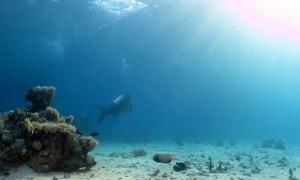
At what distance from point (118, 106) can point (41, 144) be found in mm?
16270

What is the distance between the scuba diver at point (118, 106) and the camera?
22291mm

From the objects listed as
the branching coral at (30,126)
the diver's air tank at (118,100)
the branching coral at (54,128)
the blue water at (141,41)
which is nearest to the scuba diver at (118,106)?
the diver's air tank at (118,100)

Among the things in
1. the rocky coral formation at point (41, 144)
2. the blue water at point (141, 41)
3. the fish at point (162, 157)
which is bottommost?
the fish at point (162, 157)

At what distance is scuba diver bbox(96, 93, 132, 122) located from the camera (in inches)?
878

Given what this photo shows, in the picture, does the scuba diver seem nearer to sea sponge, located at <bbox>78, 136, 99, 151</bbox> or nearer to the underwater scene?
the underwater scene

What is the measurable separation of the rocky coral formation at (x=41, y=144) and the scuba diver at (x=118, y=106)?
14.1m

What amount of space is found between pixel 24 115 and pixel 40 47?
46091 mm

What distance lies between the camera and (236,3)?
29375mm

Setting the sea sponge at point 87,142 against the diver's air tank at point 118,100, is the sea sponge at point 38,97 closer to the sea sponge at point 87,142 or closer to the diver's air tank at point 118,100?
the sea sponge at point 87,142

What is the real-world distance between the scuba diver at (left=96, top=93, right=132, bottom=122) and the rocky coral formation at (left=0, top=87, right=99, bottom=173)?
1414 centimetres

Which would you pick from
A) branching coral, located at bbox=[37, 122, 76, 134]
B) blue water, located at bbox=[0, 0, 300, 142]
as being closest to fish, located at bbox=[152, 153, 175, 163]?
branching coral, located at bbox=[37, 122, 76, 134]

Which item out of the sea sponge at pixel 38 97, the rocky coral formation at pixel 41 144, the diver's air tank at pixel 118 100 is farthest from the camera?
the diver's air tank at pixel 118 100

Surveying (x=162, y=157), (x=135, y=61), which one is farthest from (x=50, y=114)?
(x=135, y=61)

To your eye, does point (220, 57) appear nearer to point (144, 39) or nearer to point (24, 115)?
point (144, 39)
